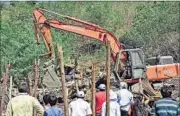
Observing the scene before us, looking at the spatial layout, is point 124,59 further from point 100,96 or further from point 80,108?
point 80,108

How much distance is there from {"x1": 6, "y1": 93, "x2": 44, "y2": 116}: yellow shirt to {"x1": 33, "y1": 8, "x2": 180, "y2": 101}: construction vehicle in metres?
9.75

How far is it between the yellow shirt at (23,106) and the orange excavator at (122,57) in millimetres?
10884

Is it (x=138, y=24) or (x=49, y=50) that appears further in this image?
(x=138, y=24)

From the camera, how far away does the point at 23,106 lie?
9125 mm

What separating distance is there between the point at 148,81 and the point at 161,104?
11.4 m

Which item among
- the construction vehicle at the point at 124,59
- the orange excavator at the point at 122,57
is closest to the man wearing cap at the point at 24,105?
the construction vehicle at the point at 124,59

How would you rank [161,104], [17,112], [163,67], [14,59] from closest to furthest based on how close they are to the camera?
[161,104], [17,112], [163,67], [14,59]

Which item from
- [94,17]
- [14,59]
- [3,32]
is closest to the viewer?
[14,59]

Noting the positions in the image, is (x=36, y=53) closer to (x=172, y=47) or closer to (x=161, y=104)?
(x=172, y=47)

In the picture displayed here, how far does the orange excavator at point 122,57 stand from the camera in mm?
20500

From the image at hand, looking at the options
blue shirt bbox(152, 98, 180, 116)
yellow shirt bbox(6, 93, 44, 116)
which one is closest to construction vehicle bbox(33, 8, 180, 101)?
yellow shirt bbox(6, 93, 44, 116)

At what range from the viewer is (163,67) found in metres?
21.5

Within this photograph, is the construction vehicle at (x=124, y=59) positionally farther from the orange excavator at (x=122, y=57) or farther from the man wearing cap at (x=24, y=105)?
the man wearing cap at (x=24, y=105)

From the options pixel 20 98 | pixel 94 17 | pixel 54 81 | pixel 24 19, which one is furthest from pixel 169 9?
pixel 20 98
